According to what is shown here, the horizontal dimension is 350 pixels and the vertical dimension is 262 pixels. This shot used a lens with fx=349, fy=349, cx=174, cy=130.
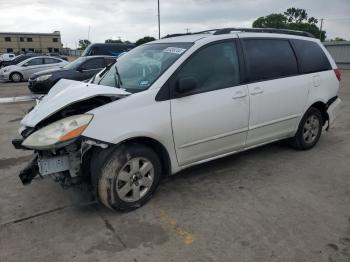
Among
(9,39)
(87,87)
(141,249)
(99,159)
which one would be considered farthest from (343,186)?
(9,39)

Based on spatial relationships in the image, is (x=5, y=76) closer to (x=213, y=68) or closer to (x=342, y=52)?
(x=213, y=68)

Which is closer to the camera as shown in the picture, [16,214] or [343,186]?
[16,214]

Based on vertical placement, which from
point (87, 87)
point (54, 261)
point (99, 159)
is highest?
point (87, 87)

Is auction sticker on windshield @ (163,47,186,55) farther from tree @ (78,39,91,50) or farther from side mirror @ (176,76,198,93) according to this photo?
tree @ (78,39,91,50)

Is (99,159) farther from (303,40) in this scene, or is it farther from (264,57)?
(303,40)

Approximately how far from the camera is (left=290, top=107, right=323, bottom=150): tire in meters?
5.12

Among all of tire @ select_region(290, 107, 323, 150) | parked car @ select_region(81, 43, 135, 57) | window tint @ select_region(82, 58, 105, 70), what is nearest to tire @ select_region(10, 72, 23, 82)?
parked car @ select_region(81, 43, 135, 57)

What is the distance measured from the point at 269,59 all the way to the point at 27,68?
17.2 meters

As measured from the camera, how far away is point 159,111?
3.53m

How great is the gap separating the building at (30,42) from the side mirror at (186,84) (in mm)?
97495

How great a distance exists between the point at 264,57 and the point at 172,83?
152cm

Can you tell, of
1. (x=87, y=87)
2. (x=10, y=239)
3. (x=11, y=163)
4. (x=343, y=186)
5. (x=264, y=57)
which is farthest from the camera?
(x=11, y=163)

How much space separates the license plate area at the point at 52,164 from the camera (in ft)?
10.6

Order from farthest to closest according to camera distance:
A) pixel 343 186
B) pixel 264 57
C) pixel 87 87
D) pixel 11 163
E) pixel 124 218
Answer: pixel 11 163 → pixel 264 57 → pixel 343 186 → pixel 87 87 → pixel 124 218
